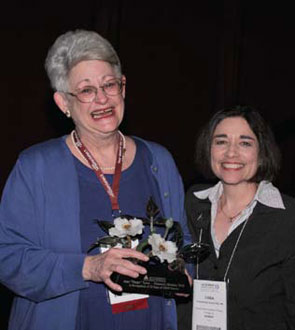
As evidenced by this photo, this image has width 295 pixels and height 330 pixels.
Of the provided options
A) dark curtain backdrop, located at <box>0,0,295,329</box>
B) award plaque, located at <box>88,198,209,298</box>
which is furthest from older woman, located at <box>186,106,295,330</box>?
dark curtain backdrop, located at <box>0,0,295,329</box>

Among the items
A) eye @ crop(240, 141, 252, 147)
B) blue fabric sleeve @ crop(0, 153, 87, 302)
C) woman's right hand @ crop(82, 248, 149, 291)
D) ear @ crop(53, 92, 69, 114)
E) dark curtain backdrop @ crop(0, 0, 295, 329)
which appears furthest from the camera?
dark curtain backdrop @ crop(0, 0, 295, 329)

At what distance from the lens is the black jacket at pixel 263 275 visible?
2.21 m

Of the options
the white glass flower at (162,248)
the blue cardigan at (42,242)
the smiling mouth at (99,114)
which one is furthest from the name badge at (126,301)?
the smiling mouth at (99,114)

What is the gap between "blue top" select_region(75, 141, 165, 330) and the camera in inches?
79.5

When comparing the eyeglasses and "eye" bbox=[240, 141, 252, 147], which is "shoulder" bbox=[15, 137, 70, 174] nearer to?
the eyeglasses

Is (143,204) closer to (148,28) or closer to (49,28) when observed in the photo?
(49,28)

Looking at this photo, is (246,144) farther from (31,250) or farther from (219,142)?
(31,250)

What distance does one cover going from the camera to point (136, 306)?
6.70 ft

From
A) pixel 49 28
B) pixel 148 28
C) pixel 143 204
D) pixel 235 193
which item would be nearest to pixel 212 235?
pixel 235 193

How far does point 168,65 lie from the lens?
4.96m

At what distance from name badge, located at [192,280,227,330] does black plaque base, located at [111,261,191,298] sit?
42cm

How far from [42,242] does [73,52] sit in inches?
30.3

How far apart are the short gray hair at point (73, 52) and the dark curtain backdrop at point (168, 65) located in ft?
6.96

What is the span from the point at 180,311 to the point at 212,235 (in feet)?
1.25
